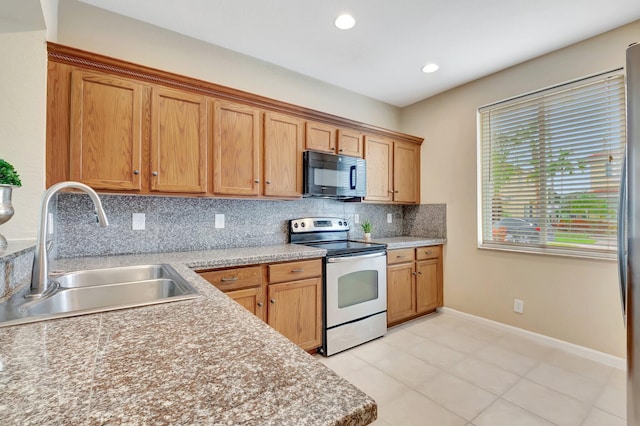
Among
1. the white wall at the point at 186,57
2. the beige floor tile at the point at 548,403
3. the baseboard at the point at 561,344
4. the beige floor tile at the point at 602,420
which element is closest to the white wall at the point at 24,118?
the white wall at the point at 186,57

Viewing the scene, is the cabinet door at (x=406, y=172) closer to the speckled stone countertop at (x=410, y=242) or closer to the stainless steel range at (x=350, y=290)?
the speckled stone countertop at (x=410, y=242)

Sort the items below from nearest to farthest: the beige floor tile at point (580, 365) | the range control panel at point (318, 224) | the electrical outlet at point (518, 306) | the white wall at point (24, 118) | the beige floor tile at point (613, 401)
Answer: the white wall at point (24, 118)
the beige floor tile at point (613, 401)
the beige floor tile at point (580, 365)
the electrical outlet at point (518, 306)
the range control panel at point (318, 224)

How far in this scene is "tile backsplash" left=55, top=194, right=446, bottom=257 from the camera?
6.53 feet

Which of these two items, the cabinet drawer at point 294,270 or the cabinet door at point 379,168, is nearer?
the cabinet drawer at point 294,270

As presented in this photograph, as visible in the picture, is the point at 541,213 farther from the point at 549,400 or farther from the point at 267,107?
the point at 267,107

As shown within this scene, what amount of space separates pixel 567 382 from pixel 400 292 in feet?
Result: 4.61

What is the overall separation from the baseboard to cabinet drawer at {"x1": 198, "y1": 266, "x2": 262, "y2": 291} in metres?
2.48

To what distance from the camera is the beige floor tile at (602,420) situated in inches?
65.6

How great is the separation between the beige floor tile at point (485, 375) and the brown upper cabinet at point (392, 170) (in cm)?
176

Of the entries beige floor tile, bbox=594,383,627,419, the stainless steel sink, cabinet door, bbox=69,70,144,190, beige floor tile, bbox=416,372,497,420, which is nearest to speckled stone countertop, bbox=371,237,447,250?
beige floor tile, bbox=416,372,497,420

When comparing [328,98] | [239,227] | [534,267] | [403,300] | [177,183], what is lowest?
[403,300]

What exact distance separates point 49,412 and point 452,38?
303cm

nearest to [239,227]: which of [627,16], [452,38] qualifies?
[452,38]

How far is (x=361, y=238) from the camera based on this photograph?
355 centimetres
